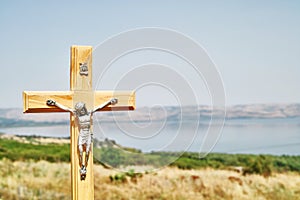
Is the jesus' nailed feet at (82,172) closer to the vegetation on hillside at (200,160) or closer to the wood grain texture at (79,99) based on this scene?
the wood grain texture at (79,99)

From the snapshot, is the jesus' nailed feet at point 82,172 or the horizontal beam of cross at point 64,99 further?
the jesus' nailed feet at point 82,172

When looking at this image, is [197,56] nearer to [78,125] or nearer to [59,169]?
[78,125]

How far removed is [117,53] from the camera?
268 centimetres

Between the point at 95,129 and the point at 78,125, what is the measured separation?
17cm

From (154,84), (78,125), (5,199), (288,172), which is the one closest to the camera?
(78,125)

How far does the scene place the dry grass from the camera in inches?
216

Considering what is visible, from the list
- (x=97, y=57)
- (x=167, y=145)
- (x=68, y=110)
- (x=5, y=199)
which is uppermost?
(x=97, y=57)

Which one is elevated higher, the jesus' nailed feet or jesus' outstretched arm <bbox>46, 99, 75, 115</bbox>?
jesus' outstretched arm <bbox>46, 99, 75, 115</bbox>

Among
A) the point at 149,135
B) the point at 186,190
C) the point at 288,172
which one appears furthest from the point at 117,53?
the point at 288,172

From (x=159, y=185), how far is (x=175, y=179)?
23 cm

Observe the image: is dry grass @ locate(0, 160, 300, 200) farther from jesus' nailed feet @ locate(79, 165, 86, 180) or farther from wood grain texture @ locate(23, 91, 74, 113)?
wood grain texture @ locate(23, 91, 74, 113)

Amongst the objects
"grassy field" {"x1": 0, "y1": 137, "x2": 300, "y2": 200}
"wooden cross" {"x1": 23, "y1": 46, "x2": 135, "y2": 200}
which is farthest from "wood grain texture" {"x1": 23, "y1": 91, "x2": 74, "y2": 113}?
"grassy field" {"x1": 0, "y1": 137, "x2": 300, "y2": 200}

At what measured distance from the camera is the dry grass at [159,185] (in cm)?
549

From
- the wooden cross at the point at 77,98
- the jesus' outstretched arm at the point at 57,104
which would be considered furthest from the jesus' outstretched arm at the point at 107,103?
the jesus' outstretched arm at the point at 57,104
